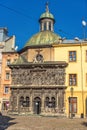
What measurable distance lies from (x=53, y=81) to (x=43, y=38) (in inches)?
342

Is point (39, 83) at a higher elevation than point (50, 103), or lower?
higher

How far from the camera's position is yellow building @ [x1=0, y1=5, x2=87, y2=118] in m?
40.7

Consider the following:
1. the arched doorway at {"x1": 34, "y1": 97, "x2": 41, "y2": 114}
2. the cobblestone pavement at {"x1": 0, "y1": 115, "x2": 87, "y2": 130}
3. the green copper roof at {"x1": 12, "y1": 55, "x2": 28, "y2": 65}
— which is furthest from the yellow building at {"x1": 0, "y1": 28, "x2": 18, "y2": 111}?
the cobblestone pavement at {"x1": 0, "y1": 115, "x2": 87, "y2": 130}

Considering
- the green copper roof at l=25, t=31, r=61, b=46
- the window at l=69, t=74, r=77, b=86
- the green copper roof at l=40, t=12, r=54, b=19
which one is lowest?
the window at l=69, t=74, r=77, b=86

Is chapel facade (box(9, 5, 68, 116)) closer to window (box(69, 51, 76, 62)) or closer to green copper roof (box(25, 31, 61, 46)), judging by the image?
green copper roof (box(25, 31, 61, 46))

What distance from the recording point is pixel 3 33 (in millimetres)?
61594

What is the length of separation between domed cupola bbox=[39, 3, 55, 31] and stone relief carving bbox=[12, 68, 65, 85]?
34.4 ft

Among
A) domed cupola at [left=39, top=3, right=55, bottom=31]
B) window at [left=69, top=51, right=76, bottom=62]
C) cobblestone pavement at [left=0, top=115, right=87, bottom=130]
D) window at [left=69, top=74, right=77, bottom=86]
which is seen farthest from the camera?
domed cupola at [left=39, top=3, right=55, bottom=31]

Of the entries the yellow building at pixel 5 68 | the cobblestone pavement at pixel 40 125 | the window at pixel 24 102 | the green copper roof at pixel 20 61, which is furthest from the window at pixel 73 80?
the yellow building at pixel 5 68

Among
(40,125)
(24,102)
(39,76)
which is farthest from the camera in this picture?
(39,76)

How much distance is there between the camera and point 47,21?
50625 millimetres

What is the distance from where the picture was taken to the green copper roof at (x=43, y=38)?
1783 inches

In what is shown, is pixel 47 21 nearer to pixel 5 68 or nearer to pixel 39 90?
pixel 5 68

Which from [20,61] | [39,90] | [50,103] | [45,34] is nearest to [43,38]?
[45,34]
